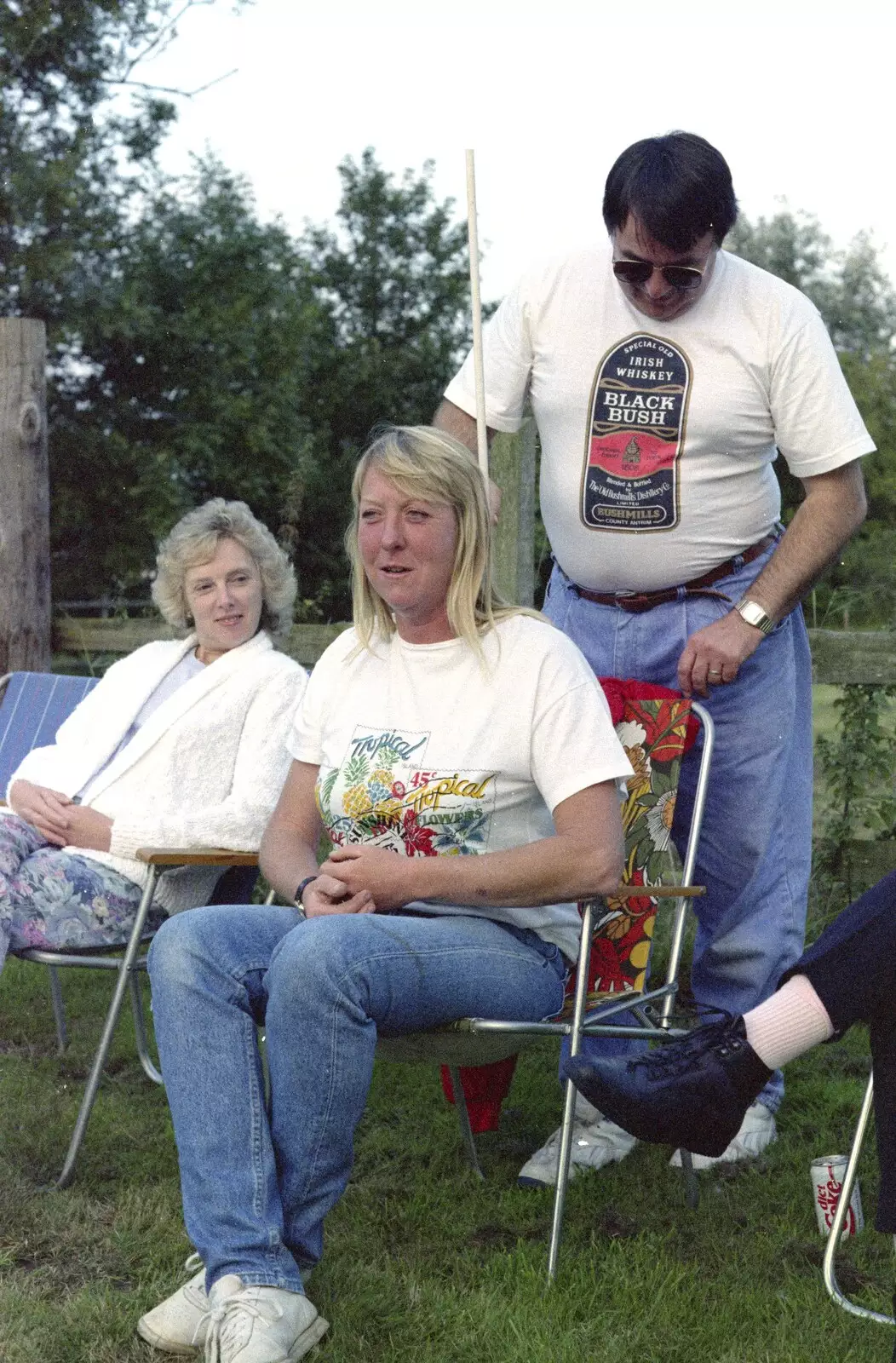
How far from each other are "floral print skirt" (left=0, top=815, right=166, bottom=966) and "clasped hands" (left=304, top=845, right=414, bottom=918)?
991mm

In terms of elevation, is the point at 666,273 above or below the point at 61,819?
above

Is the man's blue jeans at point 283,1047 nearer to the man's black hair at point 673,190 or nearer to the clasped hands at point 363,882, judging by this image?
the clasped hands at point 363,882

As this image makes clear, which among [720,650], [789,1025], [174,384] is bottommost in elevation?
[789,1025]

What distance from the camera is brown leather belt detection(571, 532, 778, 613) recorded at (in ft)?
11.2

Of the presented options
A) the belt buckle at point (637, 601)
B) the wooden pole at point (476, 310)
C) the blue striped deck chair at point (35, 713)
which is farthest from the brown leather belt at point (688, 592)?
the blue striped deck chair at point (35, 713)

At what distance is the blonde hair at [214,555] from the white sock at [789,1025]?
1875 millimetres

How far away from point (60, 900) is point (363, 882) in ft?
3.65

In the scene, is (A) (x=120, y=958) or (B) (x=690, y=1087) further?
(A) (x=120, y=958)

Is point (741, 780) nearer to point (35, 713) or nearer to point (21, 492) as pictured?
point (35, 713)

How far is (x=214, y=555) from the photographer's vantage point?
12.6 ft

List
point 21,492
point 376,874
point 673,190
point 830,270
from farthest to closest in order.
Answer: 1. point 830,270
2. point 21,492
3. point 673,190
4. point 376,874

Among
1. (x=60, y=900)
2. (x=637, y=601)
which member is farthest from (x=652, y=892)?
(x=60, y=900)

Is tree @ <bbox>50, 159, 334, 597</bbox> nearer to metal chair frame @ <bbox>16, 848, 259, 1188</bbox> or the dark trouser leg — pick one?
metal chair frame @ <bbox>16, 848, 259, 1188</bbox>

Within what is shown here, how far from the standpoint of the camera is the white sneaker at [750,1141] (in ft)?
11.2
